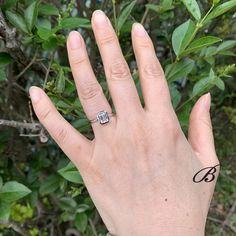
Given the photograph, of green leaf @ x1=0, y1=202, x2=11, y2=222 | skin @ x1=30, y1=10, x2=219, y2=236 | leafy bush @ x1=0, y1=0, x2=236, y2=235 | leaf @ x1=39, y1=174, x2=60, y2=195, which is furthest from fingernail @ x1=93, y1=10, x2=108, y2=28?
leaf @ x1=39, y1=174, x2=60, y2=195

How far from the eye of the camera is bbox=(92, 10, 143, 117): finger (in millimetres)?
938

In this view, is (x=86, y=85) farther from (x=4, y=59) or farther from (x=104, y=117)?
(x=4, y=59)

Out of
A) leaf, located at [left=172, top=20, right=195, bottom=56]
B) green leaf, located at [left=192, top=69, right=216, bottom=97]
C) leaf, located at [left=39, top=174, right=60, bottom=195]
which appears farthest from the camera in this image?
leaf, located at [left=39, top=174, right=60, bottom=195]

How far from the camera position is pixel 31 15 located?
3.54 ft

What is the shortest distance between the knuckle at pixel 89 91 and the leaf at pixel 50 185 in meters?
0.68

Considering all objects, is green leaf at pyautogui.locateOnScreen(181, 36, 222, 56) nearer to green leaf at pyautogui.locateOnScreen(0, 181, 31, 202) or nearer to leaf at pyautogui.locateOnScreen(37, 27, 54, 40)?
leaf at pyautogui.locateOnScreen(37, 27, 54, 40)

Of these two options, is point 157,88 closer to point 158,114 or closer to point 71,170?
point 158,114

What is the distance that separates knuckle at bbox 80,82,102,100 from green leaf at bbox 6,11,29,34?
0.85 feet

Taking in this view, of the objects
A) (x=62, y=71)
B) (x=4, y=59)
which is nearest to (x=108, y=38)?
(x=62, y=71)

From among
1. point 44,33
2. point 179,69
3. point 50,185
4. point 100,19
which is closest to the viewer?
point 100,19

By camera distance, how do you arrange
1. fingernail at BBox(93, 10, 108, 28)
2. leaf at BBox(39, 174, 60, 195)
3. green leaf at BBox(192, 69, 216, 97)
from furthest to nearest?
leaf at BBox(39, 174, 60, 195)
green leaf at BBox(192, 69, 216, 97)
fingernail at BBox(93, 10, 108, 28)

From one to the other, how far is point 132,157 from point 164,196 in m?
0.11

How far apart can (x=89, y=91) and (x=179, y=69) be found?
298 mm

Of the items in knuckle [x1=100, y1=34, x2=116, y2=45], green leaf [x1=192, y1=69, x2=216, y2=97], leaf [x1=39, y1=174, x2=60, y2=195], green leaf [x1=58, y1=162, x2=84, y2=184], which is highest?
knuckle [x1=100, y1=34, x2=116, y2=45]
